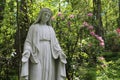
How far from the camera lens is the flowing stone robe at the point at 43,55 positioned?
19.5 feet

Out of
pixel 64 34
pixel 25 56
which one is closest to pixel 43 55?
pixel 25 56

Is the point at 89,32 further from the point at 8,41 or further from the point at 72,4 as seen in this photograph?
the point at 8,41

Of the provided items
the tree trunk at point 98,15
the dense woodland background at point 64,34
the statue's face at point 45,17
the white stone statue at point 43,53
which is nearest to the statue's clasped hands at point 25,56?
the white stone statue at point 43,53

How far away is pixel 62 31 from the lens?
10.8 m

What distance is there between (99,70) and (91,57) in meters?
0.57

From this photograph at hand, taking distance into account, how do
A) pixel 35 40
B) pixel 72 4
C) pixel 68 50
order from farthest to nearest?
pixel 72 4 → pixel 68 50 → pixel 35 40

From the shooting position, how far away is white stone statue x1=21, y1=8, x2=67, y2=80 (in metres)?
5.96

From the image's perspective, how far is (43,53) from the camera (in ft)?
19.9

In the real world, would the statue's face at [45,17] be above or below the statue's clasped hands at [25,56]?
above

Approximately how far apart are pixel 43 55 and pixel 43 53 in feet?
0.13

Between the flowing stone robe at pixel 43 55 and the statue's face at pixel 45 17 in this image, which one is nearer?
the flowing stone robe at pixel 43 55

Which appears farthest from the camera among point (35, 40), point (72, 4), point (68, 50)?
point (72, 4)

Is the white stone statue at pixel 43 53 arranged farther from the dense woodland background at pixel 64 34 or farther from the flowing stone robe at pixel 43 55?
the dense woodland background at pixel 64 34

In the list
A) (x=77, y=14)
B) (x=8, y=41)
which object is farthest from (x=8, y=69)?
(x=77, y=14)
